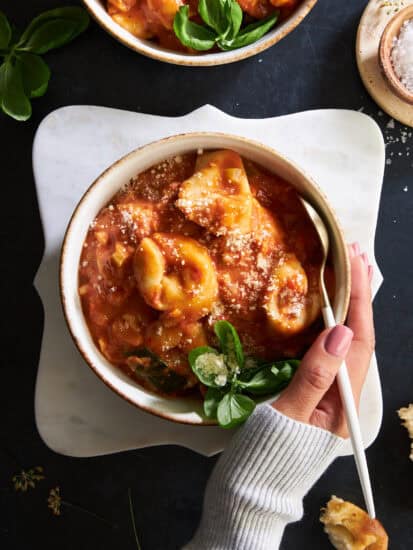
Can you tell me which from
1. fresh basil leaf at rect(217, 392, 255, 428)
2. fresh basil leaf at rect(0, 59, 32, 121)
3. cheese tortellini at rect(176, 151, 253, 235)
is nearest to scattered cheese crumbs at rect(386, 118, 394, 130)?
cheese tortellini at rect(176, 151, 253, 235)

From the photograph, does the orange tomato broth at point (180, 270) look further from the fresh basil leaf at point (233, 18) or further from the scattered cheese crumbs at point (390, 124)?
the scattered cheese crumbs at point (390, 124)

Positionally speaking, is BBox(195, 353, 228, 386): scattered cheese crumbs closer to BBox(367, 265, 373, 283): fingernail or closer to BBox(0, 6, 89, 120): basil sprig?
BBox(367, 265, 373, 283): fingernail

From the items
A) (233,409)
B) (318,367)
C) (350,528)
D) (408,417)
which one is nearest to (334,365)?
(318,367)

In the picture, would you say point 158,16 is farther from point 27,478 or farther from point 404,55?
point 27,478

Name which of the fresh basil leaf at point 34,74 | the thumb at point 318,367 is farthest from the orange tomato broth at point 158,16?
the thumb at point 318,367

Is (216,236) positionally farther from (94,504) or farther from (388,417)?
(94,504)

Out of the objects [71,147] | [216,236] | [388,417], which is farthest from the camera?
[388,417]

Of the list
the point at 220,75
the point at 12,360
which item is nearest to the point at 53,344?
the point at 12,360
